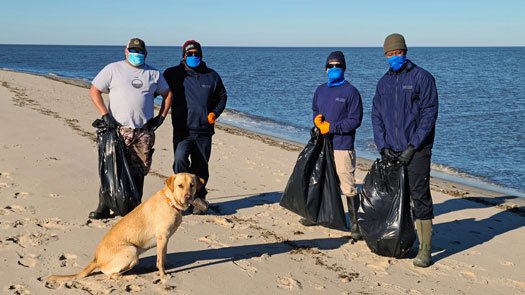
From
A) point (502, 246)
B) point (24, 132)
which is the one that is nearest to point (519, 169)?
point (502, 246)

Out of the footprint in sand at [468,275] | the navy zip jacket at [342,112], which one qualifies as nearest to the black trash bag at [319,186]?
the navy zip jacket at [342,112]

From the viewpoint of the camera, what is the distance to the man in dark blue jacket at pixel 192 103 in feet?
18.4

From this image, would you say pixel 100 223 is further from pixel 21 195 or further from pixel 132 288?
pixel 132 288

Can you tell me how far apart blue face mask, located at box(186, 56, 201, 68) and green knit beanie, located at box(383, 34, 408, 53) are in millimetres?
2172

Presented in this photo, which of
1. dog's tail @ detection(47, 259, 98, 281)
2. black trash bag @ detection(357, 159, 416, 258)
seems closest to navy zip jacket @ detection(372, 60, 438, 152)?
black trash bag @ detection(357, 159, 416, 258)

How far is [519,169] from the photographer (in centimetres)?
1092

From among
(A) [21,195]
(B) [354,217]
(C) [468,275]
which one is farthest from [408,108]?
(A) [21,195]

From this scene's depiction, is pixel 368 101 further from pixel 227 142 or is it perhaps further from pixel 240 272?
pixel 240 272

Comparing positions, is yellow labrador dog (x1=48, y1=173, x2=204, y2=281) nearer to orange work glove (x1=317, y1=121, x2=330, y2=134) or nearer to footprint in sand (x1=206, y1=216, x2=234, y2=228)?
footprint in sand (x1=206, y1=216, x2=234, y2=228)

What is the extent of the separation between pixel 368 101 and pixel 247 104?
5.99m

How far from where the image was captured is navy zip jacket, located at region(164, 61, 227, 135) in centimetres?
561

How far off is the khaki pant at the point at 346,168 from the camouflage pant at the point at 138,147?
6.73 ft

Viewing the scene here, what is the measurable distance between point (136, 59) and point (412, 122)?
288 cm

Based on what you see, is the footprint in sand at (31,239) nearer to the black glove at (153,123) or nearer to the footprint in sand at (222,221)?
the black glove at (153,123)
